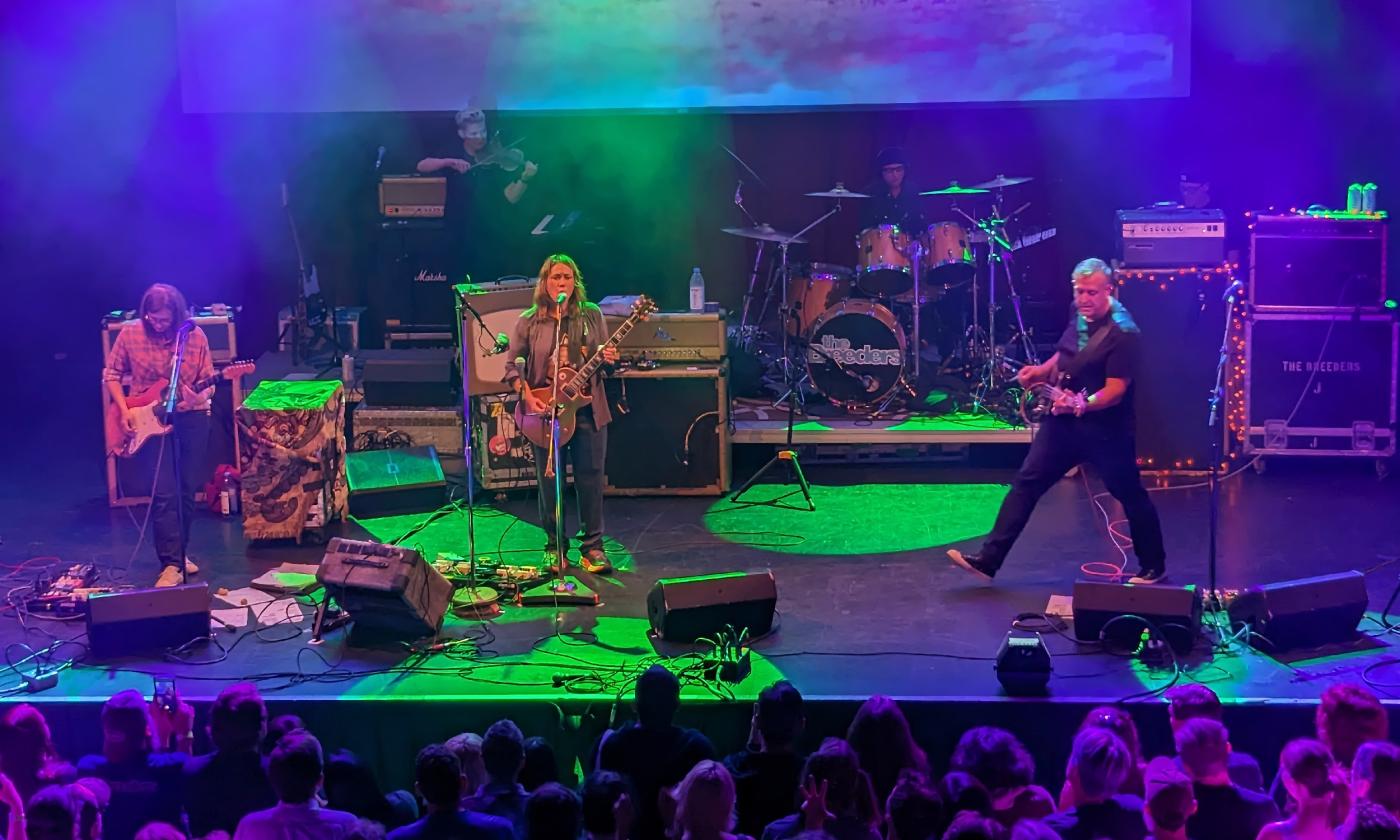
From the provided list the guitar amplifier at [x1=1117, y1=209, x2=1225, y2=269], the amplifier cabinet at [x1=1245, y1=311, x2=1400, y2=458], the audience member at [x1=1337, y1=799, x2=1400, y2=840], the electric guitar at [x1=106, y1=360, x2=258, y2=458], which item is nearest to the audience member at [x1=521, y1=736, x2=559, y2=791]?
the audience member at [x1=1337, y1=799, x2=1400, y2=840]

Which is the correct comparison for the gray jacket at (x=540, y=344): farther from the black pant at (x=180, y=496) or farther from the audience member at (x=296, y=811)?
the audience member at (x=296, y=811)

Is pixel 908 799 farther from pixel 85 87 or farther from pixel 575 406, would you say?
pixel 85 87

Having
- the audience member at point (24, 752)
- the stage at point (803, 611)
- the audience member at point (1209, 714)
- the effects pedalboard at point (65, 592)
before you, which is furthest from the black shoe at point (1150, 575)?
the effects pedalboard at point (65, 592)

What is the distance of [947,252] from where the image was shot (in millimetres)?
12102

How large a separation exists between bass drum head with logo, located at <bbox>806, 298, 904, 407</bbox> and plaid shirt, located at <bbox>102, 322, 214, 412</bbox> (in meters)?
4.77

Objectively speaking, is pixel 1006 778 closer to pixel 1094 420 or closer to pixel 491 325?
pixel 1094 420

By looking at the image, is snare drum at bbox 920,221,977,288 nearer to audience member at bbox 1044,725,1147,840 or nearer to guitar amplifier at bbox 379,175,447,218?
guitar amplifier at bbox 379,175,447,218

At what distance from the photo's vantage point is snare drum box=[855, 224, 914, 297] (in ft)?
39.6

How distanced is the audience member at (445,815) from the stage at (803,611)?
6.37 feet

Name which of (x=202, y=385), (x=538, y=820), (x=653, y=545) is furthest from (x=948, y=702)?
(x=202, y=385)

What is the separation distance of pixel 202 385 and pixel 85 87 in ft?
18.8

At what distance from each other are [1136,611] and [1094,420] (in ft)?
4.04

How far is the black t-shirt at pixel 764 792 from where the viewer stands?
5492 mm

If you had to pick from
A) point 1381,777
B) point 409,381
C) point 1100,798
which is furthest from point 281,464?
point 1381,777
